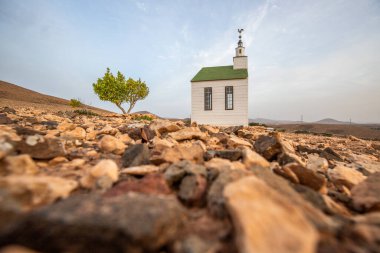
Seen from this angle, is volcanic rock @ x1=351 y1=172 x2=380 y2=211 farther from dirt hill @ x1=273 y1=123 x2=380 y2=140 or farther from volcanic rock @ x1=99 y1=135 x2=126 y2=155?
dirt hill @ x1=273 y1=123 x2=380 y2=140

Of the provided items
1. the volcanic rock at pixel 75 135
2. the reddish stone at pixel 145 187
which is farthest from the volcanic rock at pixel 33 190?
the volcanic rock at pixel 75 135

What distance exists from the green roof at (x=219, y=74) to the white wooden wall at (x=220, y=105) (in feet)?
1.15

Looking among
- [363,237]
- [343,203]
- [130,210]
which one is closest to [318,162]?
[343,203]

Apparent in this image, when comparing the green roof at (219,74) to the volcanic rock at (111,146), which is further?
the green roof at (219,74)

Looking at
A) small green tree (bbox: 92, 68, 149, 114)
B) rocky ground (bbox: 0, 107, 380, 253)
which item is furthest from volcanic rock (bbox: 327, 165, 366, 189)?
small green tree (bbox: 92, 68, 149, 114)

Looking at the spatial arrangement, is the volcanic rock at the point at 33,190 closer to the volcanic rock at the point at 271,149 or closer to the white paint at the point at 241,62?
the volcanic rock at the point at 271,149

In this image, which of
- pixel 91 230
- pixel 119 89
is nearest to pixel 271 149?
pixel 91 230

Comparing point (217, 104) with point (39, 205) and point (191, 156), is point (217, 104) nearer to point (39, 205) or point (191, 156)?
point (191, 156)

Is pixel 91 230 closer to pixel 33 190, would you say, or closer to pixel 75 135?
pixel 33 190

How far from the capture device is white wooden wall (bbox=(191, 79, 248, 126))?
15.0 m

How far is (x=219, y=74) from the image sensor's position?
16.3 metres

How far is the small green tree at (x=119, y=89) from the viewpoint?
22.5 meters

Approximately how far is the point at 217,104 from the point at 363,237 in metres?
15.0

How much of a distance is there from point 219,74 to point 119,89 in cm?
1401
